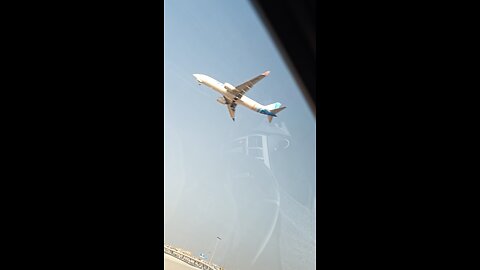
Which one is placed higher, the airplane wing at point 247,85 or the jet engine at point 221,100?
the airplane wing at point 247,85

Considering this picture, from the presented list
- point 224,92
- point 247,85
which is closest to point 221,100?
point 224,92

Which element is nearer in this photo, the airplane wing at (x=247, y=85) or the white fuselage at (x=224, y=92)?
the white fuselage at (x=224, y=92)

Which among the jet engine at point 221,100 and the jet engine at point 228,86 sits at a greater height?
the jet engine at point 228,86

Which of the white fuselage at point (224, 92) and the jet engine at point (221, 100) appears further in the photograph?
the jet engine at point (221, 100)

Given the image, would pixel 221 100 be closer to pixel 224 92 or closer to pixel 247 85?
pixel 224 92

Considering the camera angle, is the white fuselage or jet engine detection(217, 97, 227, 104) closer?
the white fuselage
